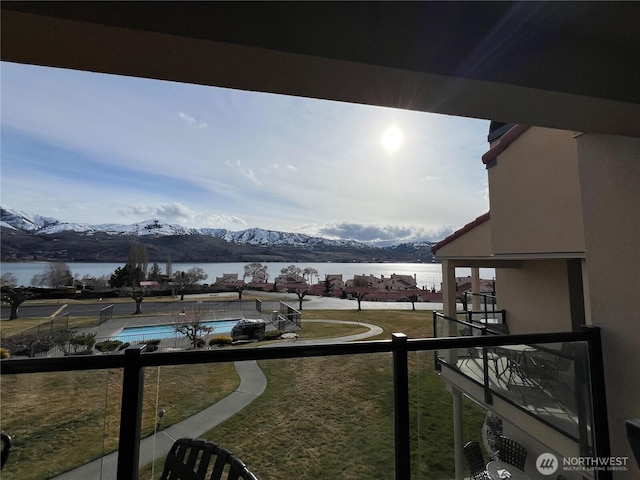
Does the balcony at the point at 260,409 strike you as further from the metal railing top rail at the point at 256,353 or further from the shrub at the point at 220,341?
the shrub at the point at 220,341

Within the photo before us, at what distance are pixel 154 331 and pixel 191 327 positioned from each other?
3211 millimetres

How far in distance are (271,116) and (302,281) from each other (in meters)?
17.5

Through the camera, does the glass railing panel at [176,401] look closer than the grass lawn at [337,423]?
Yes

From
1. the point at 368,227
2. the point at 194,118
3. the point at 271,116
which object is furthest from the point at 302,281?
the point at 271,116

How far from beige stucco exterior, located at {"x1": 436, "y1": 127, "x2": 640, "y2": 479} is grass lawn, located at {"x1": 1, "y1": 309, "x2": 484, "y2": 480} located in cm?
91

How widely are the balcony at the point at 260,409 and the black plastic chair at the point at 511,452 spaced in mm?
753

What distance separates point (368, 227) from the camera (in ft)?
88.7

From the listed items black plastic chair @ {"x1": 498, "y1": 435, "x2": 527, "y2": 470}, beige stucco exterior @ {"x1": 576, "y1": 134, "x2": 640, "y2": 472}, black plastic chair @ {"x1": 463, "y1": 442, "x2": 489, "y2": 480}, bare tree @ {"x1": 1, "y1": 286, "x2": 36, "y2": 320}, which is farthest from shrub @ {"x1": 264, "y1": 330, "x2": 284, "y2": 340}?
beige stucco exterior @ {"x1": 576, "y1": 134, "x2": 640, "y2": 472}

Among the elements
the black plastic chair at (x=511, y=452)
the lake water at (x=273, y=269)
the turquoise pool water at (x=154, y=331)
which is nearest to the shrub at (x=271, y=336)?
the turquoise pool water at (x=154, y=331)

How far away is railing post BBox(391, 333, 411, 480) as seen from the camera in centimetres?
144

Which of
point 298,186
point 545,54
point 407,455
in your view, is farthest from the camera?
point 298,186

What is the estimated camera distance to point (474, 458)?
190 centimetres

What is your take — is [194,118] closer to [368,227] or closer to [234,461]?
[234,461]

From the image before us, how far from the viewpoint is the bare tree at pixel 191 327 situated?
13.8m
